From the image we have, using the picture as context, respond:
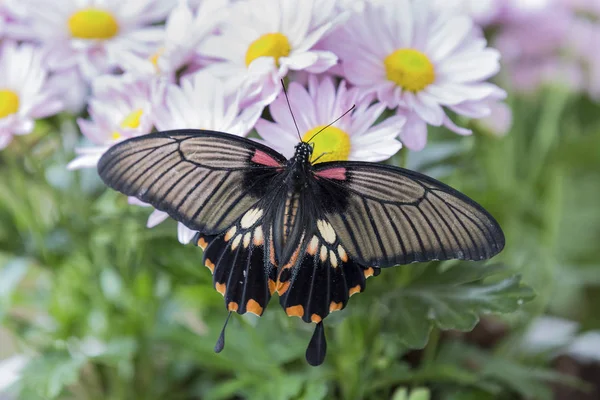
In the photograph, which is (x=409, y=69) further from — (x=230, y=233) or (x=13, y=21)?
(x=13, y=21)

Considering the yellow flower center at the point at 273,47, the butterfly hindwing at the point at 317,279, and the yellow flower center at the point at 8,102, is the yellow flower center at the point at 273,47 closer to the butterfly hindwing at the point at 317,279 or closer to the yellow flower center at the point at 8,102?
the butterfly hindwing at the point at 317,279

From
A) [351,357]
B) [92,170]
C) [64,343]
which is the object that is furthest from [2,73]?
[351,357]

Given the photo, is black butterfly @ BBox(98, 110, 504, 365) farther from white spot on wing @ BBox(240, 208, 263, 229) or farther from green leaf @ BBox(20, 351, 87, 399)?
green leaf @ BBox(20, 351, 87, 399)

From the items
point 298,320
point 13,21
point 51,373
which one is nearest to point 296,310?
point 298,320

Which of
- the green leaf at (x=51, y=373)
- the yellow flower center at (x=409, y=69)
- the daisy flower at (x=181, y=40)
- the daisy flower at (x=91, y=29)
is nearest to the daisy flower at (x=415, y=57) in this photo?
the yellow flower center at (x=409, y=69)

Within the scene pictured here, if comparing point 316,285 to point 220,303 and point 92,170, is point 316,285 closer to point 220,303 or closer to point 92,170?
point 220,303
